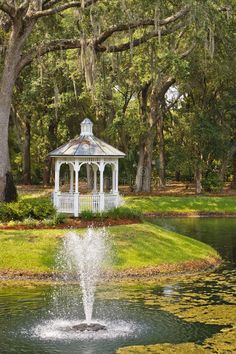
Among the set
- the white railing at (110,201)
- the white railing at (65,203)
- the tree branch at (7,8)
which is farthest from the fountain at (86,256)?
the tree branch at (7,8)

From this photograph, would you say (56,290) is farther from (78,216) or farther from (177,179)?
(177,179)

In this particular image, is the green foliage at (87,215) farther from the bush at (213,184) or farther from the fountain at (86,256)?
the bush at (213,184)

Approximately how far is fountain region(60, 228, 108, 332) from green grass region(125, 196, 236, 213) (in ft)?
72.0

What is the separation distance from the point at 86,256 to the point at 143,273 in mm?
2558

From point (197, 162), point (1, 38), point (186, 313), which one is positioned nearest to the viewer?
point (186, 313)

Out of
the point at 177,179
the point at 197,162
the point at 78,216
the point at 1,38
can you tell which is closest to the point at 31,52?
the point at 1,38

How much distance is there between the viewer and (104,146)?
103 ft

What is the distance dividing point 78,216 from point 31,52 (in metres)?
8.21

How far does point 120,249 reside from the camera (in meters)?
24.8

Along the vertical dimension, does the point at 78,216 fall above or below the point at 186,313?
above

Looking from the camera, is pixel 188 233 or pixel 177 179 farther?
pixel 177 179

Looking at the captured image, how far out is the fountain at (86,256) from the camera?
22.2m

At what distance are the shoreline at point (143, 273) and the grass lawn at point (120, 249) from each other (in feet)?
0.80

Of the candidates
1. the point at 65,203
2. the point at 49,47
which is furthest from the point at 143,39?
the point at 65,203
